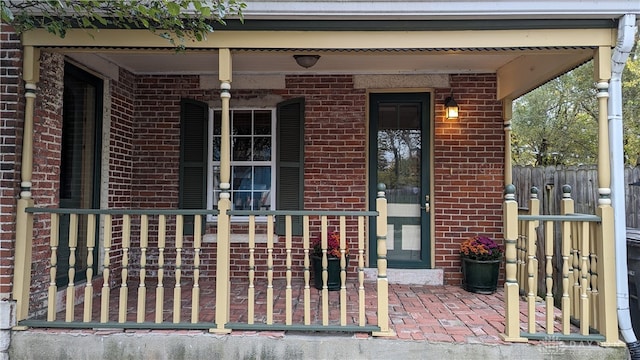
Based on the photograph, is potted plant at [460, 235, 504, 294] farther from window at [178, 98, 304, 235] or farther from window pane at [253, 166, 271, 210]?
window pane at [253, 166, 271, 210]

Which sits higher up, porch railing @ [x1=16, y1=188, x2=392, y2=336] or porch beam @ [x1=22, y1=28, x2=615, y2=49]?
porch beam @ [x1=22, y1=28, x2=615, y2=49]

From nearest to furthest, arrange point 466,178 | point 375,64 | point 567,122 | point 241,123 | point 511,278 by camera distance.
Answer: point 511,278
point 375,64
point 466,178
point 241,123
point 567,122

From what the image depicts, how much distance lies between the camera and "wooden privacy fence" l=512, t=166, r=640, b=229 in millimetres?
4961

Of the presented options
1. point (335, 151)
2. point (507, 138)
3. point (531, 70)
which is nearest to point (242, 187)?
point (335, 151)

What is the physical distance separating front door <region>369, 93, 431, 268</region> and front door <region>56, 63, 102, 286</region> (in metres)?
3.02

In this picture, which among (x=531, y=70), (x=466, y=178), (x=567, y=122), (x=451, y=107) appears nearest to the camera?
(x=531, y=70)

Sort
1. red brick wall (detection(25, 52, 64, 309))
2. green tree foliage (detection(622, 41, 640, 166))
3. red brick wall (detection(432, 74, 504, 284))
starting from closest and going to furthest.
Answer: red brick wall (detection(25, 52, 64, 309)) → red brick wall (detection(432, 74, 504, 284)) → green tree foliage (detection(622, 41, 640, 166))

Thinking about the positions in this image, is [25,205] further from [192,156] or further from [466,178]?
[466,178]

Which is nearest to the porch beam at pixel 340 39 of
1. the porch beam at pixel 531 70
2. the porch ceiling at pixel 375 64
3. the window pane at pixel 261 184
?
the porch beam at pixel 531 70

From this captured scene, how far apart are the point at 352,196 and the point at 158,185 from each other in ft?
7.61

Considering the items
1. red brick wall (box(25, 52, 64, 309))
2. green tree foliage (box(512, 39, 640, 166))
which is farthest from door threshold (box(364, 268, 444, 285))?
green tree foliage (box(512, 39, 640, 166))

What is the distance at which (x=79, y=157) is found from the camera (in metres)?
4.36

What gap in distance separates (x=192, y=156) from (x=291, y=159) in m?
1.20

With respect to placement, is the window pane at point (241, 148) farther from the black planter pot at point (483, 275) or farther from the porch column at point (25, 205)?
the black planter pot at point (483, 275)
